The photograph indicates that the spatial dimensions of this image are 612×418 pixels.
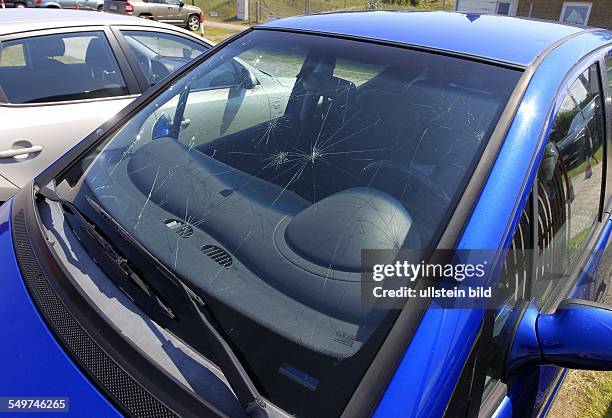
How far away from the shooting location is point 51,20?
3293mm

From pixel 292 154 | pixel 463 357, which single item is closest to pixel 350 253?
pixel 463 357

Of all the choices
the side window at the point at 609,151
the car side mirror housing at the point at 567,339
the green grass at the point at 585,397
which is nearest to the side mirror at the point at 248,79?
the car side mirror housing at the point at 567,339

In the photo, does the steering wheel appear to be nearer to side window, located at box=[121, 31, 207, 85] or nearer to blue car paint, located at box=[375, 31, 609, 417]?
blue car paint, located at box=[375, 31, 609, 417]

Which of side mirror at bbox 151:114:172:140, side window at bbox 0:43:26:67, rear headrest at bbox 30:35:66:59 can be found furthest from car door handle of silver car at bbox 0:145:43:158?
side mirror at bbox 151:114:172:140

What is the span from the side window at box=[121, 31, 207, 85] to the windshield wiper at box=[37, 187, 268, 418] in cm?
247

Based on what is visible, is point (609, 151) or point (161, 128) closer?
point (161, 128)

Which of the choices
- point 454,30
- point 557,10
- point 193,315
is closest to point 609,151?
point 454,30

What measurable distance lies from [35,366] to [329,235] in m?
0.77

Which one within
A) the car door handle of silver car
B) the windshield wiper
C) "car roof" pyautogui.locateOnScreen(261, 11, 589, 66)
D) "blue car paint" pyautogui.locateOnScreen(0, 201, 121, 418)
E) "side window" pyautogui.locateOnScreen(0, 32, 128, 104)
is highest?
"car roof" pyautogui.locateOnScreen(261, 11, 589, 66)

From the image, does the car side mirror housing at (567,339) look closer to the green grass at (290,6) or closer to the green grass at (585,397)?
the green grass at (585,397)

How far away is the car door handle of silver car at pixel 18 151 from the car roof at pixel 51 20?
844 mm

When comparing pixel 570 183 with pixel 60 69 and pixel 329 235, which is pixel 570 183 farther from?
pixel 60 69

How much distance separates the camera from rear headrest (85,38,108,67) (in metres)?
3.43

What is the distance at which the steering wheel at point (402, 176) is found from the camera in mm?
1208
